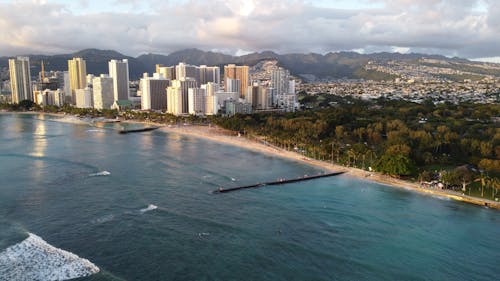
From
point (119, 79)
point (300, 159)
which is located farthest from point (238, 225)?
point (119, 79)

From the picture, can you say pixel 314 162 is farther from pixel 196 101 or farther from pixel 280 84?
pixel 280 84

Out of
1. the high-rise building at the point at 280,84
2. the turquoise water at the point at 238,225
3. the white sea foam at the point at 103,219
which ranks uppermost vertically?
the high-rise building at the point at 280,84

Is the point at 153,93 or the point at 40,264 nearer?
the point at 40,264

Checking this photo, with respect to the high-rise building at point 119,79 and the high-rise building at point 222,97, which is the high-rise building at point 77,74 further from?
the high-rise building at point 222,97

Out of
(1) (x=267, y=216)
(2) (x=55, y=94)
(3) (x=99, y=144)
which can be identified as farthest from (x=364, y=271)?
(2) (x=55, y=94)

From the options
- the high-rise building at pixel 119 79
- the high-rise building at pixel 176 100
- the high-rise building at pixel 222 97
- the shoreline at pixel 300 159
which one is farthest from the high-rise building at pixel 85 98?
the shoreline at pixel 300 159

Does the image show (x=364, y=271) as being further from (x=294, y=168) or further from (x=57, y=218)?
(x=294, y=168)
